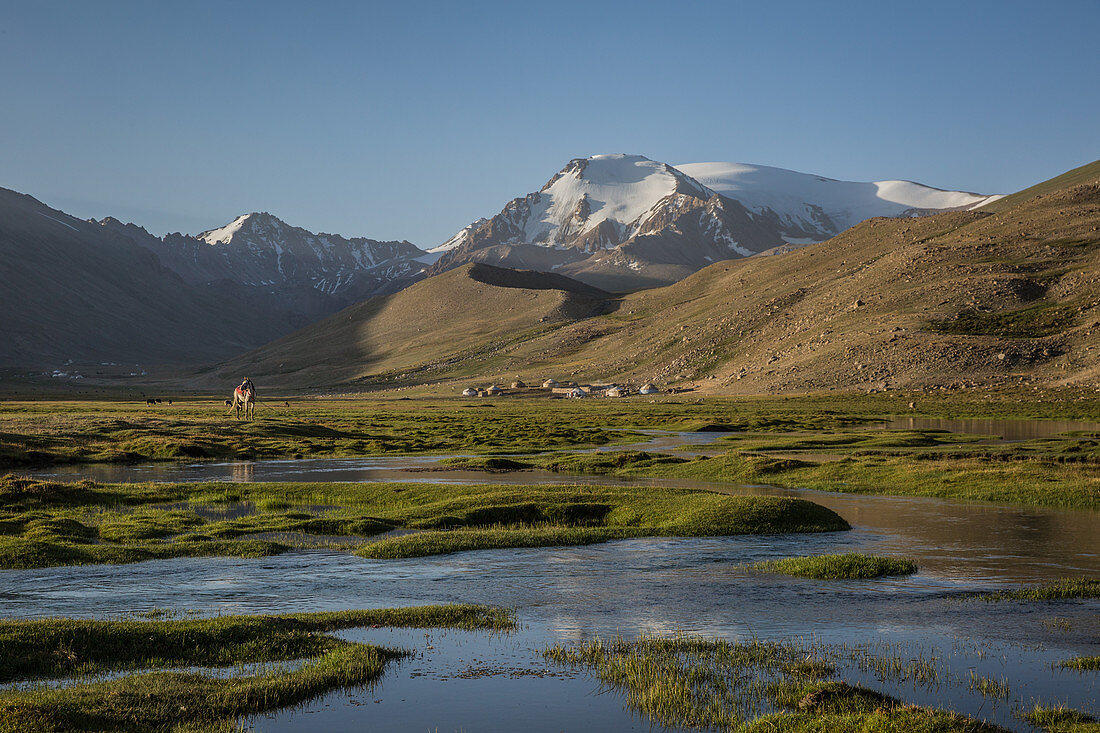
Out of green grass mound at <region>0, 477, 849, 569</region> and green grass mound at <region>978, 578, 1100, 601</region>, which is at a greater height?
green grass mound at <region>978, 578, 1100, 601</region>

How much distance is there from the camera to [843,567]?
95.1 ft

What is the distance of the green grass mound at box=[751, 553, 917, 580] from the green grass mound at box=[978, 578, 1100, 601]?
11.5ft

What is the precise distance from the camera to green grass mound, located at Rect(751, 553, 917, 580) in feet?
94.4

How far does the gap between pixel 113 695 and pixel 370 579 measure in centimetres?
1275

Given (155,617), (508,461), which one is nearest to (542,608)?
(155,617)

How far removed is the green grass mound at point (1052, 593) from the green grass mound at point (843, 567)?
352cm

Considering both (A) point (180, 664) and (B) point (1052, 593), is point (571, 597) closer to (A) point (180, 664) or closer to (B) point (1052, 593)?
(A) point (180, 664)

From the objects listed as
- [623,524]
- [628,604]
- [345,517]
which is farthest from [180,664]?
[623,524]

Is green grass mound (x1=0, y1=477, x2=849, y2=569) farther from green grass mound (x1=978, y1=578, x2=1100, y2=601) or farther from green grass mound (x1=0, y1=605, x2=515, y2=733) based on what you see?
green grass mound (x1=978, y1=578, x2=1100, y2=601)

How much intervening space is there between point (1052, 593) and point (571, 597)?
13375mm

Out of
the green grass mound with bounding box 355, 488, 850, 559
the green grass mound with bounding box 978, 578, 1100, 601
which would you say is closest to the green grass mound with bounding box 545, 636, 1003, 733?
the green grass mound with bounding box 978, 578, 1100, 601

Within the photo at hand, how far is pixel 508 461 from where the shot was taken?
6756 centimetres

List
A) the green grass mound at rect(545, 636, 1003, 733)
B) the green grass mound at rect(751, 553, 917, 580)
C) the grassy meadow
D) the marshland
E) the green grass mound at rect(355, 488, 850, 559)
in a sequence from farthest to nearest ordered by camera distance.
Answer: the grassy meadow < the green grass mound at rect(355, 488, 850, 559) < the green grass mound at rect(751, 553, 917, 580) < the marshland < the green grass mound at rect(545, 636, 1003, 733)

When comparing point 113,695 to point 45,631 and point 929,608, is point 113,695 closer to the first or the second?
point 45,631
